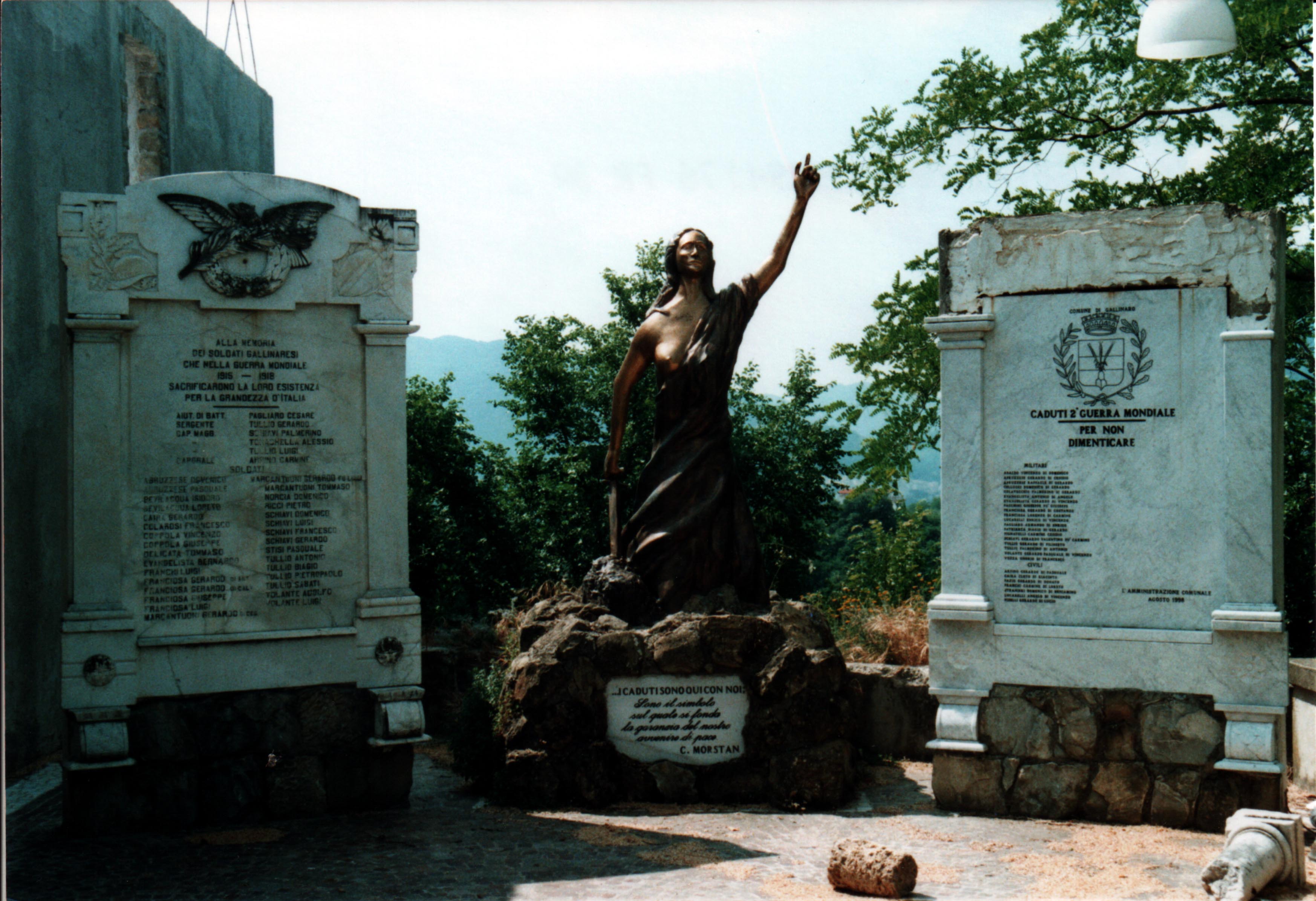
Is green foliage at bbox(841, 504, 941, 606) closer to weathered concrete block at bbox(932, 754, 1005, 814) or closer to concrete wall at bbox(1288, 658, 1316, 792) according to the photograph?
concrete wall at bbox(1288, 658, 1316, 792)

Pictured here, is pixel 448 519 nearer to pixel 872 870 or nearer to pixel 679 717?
pixel 679 717

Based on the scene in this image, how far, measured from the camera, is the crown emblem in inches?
262

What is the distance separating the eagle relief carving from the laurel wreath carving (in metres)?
4.44

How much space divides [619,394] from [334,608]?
2.44 metres

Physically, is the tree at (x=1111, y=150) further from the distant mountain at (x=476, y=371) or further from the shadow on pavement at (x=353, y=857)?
the distant mountain at (x=476, y=371)

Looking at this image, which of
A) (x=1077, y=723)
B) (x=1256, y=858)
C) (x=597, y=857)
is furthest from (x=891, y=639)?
(x=1256, y=858)

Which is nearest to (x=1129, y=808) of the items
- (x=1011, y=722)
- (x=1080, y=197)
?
(x=1011, y=722)

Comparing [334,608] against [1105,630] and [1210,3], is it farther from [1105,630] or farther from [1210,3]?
[1210,3]

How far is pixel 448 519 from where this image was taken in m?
12.4

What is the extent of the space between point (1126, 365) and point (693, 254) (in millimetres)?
2933

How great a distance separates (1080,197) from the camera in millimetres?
10906

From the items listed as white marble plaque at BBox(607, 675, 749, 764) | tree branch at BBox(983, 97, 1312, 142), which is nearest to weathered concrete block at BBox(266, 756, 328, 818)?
white marble plaque at BBox(607, 675, 749, 764)

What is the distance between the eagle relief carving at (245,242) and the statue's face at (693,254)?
2.43 metres

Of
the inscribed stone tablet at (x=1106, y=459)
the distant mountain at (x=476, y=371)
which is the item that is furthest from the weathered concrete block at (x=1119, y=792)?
the distant mountain at (x=476, y=371)
